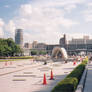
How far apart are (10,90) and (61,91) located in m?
3.70

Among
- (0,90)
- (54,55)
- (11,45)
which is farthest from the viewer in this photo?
(11,45)

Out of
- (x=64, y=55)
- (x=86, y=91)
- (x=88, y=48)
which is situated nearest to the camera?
(x=86, y=91)

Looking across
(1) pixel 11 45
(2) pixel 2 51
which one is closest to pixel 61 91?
(2) pixel 2 51

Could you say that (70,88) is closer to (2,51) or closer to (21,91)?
(21,91)

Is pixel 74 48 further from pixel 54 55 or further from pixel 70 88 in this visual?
pixel 70 88

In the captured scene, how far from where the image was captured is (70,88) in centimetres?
896

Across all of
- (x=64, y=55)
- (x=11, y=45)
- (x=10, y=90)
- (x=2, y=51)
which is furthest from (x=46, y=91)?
(x=11, y=45)

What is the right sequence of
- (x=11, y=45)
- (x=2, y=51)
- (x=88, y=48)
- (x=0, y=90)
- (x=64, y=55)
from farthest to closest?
(x=88, y=48)
(x=11, y=45)
(x=2, y=51)
(x=64, y=55)
(x=0, y=90)

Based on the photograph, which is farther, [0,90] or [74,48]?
[74,48]

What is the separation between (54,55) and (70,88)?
5520 centimetres

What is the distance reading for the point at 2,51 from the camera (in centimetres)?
7069

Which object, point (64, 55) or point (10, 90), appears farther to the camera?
point (64, 55)

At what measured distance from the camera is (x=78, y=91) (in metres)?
9.20

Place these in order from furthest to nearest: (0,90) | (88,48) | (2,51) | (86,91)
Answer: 1. (88,48)
2. (2,51)
3. (0,90)
4. (86,91)
